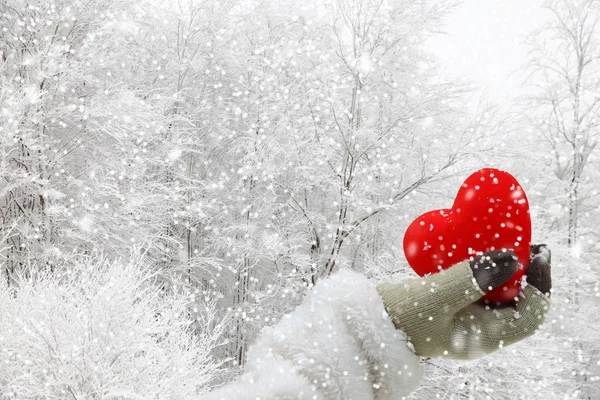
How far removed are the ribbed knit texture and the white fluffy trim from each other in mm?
44

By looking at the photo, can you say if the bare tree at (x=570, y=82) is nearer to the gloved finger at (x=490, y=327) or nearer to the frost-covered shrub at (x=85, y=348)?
the frost-covered shrub at (x=85, y=348)

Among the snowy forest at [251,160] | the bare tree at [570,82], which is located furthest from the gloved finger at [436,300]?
the bare tree at [570,82]

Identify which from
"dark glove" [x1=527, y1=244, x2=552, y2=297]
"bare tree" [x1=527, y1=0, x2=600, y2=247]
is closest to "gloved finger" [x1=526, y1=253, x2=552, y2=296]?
"dark glove" [x1=527, y1=244, x2=552, y2=297]

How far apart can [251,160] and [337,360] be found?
28.0ft

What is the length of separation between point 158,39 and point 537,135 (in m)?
9.55

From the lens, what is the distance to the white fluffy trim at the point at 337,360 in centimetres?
100

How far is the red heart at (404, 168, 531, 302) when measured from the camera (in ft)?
4.18

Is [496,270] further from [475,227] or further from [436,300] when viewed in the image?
[475,227]

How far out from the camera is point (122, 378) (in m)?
6.76

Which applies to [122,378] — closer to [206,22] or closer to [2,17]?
[2,17]

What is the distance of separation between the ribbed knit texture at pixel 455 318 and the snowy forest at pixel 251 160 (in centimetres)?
634

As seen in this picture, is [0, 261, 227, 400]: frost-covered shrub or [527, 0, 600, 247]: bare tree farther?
[527, 0, 600, 247]: bare tree

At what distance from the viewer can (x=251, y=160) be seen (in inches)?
370

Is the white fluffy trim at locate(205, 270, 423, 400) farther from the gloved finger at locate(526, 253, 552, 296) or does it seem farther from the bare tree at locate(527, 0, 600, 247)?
the bare tree at locate(527, 0, 600, 247)
